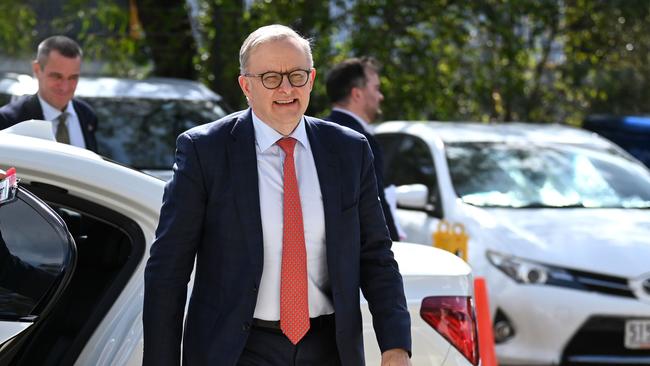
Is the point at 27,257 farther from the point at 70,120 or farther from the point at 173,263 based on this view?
the point at 70,120

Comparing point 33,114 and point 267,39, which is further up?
point 267,39

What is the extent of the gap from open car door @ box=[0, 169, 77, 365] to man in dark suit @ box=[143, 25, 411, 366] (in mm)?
294

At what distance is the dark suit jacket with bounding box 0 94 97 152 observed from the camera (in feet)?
16.8

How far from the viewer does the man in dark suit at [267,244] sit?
290 cm

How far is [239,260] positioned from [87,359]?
2.21ft

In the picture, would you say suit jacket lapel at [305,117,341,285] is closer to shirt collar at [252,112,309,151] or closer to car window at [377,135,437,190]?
shirt collar at [252,112,309,151]

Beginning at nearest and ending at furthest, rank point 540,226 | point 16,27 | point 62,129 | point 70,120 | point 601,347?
point 62,129 < point 70,120 < point 601,347 < point 540,226 < point 16,27

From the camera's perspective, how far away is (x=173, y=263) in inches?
114

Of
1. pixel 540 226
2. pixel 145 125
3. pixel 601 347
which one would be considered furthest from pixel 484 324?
pixel 145 125

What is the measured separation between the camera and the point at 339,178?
305 cm

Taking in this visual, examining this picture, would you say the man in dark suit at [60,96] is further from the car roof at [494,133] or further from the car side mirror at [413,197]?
the car roof at [494,133]

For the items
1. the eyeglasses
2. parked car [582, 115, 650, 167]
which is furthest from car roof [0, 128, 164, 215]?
parked car [582, 115, 650, 167]

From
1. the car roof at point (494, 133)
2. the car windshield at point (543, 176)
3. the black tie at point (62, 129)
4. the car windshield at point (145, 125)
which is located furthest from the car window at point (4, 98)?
the car windshield at point (543, 176)

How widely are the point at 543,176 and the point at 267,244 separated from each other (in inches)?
193
